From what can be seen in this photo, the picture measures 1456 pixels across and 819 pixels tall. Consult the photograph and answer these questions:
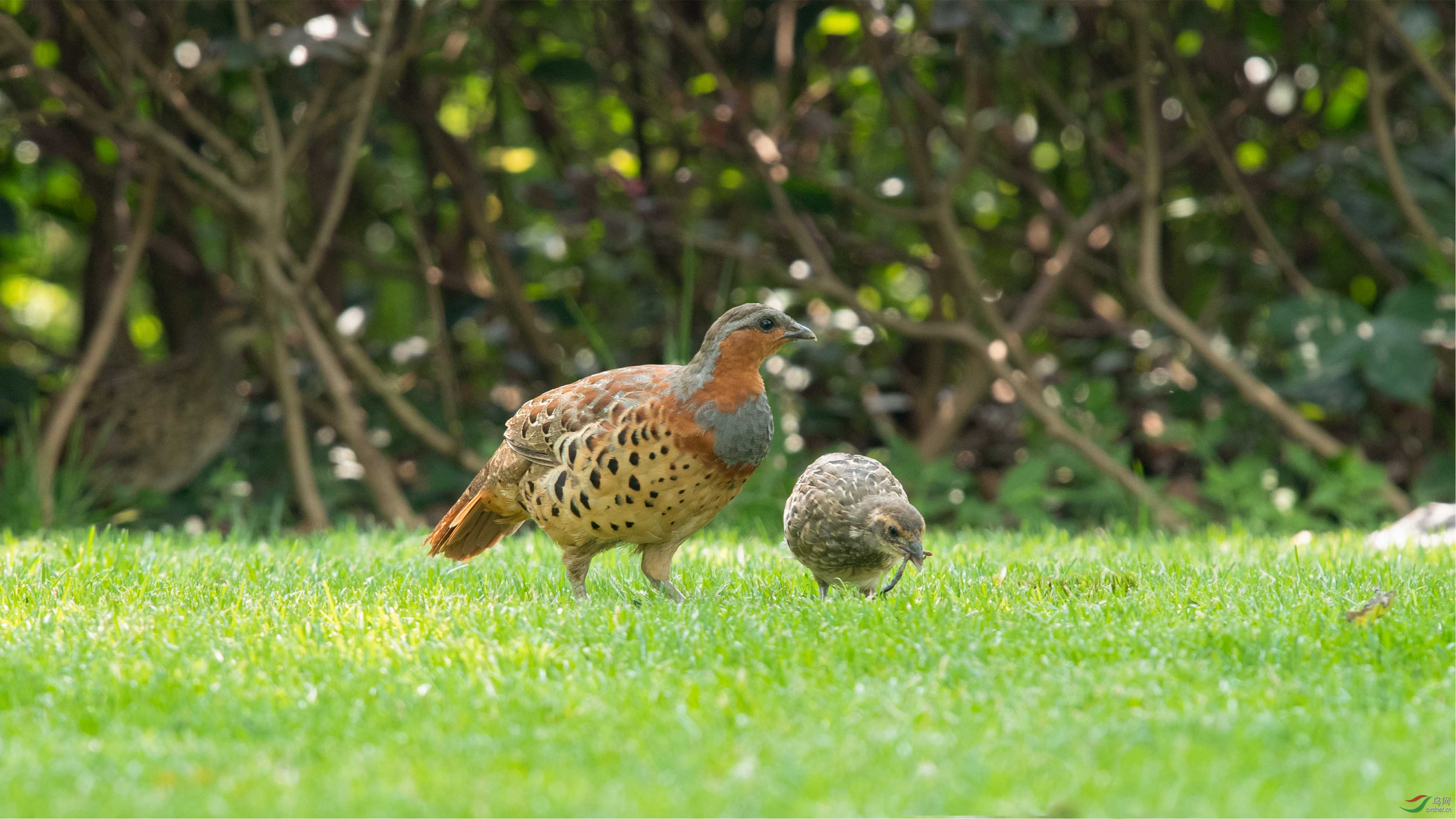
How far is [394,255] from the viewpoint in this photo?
9.77 m

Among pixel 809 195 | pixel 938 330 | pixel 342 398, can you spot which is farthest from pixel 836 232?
pixel 342 398

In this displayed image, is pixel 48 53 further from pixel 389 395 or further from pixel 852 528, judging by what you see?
pixel 852 528

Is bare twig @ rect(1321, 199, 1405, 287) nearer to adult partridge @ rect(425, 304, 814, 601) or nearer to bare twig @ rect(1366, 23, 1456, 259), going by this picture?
bare twig @ rect(1366, 23, 1456, 259)

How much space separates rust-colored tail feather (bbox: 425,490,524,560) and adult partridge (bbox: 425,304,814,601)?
272 mm

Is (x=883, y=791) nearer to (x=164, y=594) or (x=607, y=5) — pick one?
(x=164, y=594)

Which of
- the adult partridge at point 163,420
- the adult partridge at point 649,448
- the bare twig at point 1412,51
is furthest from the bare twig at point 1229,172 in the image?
the adult partridge at point 163,420

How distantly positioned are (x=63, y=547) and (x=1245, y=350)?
22.7 ft

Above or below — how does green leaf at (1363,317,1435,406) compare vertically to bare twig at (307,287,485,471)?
above

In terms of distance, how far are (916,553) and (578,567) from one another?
1.19 m

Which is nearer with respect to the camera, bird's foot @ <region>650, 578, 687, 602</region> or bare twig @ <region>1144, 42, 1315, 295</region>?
bird's foot @ <region>650, 578, 687, 602</region>

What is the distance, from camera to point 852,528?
4613 millimetres

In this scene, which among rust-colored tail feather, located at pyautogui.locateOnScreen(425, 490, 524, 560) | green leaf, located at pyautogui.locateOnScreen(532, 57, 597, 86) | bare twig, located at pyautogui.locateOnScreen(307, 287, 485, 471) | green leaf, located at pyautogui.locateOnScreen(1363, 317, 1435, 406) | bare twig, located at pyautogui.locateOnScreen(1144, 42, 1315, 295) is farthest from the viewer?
bare twig, located at pyautogui.locateOnScreen(1144, 42, 1315, 295)

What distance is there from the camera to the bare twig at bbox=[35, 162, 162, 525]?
7.58 meters

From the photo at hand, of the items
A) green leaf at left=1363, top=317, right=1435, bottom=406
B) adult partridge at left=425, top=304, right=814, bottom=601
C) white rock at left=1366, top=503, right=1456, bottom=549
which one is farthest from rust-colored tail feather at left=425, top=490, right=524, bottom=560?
green leaf at left=1363, top=317, right=1435, bottom=406
